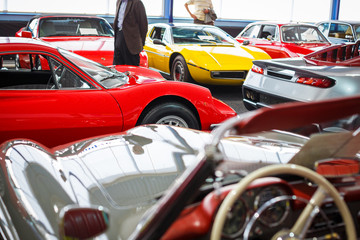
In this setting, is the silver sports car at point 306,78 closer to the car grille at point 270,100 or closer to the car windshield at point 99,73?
the car grille at point 270,100

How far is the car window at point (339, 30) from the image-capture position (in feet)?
36.8

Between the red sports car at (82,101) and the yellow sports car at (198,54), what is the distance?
284 cm

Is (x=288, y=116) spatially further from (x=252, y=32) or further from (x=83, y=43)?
(x=252, y=32)

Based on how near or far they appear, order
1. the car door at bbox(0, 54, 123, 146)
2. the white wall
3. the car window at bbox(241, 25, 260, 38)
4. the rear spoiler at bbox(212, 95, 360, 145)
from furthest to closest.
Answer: the white wall
the car window at bbox(241, 25, 260, 38)
the car door at bbox(0, 54, 123, 146)
the rear spoiler at bbox(212, 95, 360, 145)

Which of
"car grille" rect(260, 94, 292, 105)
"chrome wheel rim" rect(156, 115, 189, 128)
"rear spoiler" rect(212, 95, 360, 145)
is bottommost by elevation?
"chrome wheel rim" rect(156, 115, 189, 128)

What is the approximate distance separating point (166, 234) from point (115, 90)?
2.53 metres

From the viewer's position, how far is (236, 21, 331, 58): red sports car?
28.0ft

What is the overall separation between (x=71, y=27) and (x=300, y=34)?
14.4 feet

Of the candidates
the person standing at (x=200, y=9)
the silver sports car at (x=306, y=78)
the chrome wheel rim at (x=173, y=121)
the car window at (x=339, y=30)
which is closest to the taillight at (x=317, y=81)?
the silver sports car at (x=306, y=78)

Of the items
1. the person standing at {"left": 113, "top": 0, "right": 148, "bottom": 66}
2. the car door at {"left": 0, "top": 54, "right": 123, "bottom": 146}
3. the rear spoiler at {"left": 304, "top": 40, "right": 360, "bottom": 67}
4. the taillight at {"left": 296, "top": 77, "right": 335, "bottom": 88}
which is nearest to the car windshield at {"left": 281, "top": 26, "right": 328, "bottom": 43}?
the person standing at {"left": 113, "top": 0, "right": 148, "bottom": 66}

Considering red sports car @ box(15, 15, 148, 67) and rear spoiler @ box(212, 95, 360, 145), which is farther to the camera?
red sports car @ box(15, 15, 148, 67)

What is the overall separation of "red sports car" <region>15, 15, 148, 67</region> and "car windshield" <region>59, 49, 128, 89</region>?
2584 mm

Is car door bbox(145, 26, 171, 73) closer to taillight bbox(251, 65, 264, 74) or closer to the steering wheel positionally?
taillight bbox(251, 65, 264, 74)

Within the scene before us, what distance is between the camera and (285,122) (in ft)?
4.32
